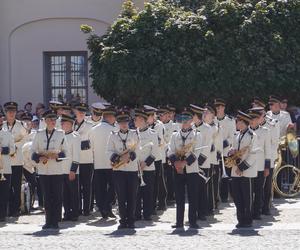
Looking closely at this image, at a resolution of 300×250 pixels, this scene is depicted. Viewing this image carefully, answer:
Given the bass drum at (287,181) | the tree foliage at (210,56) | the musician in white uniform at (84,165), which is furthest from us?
the tree foliage at (210,56)

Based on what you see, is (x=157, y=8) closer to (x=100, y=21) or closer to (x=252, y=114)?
(x=100, y=21)

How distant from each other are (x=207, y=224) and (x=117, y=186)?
66.8 inches

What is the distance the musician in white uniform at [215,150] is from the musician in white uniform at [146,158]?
3.48 feet

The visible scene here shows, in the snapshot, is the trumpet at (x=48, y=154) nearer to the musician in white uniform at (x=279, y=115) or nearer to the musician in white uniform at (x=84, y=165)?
the musician in white uniform at (x=84, y=165)

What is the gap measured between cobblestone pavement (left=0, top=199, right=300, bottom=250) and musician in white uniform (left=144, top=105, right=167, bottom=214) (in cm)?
62

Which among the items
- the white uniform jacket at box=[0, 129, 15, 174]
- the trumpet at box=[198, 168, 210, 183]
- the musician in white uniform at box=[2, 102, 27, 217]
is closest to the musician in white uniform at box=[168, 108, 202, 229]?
the trumpet at box=[198, 168, 210, 183]

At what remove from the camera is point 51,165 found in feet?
48.2

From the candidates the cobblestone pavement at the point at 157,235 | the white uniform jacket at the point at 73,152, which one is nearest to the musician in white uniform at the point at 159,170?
the cobblestone pavement at the point at 157,235

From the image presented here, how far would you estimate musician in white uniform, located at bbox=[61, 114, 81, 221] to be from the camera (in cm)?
1529

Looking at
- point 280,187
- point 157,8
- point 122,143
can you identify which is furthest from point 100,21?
point 122,143

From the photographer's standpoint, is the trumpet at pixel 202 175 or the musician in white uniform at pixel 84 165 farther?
the musician in white uniform at pixel 84 165

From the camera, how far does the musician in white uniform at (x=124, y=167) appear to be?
14.6m

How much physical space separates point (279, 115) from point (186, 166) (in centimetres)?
437

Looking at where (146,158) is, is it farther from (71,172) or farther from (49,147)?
(49,147)
